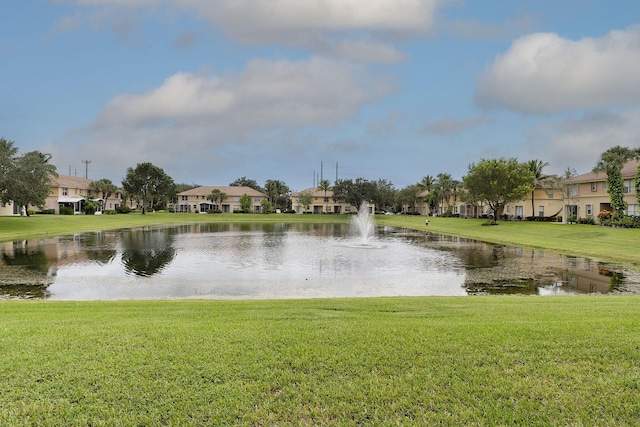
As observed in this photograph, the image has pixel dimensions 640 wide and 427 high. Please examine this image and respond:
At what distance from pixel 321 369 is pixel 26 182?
4823cm

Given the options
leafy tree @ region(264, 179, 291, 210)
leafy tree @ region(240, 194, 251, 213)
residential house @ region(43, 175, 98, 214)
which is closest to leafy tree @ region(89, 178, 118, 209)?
residential house @ region(43, 175, 98, 214)

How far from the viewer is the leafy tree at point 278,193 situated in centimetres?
11819

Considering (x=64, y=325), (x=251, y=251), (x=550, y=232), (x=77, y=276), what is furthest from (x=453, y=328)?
(x=550, y=232)

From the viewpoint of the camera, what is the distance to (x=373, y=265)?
20500 millimetres

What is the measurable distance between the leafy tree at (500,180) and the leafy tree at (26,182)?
5062 cm

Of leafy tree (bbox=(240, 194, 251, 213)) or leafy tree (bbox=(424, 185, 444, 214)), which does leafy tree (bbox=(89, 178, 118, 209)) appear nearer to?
leafy tree (bbox=(240, 194, 251, 213))

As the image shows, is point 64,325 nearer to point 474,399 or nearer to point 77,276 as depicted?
point 474,399

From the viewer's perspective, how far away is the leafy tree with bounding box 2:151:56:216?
42.3 m

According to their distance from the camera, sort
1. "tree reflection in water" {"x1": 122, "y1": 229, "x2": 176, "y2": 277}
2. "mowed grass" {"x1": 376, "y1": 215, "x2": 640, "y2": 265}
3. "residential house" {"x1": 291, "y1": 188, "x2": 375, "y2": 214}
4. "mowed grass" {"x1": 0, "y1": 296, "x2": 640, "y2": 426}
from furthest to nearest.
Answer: "residential house" {"x1": 291, "y1": 188, "x2": 375, "y2": 214}, "mowed grass" {"x1": 376, "y1": 215, "x2": 640, "y2": 265}, "tree reflection in water" {"x1": 122, "y1": 229, "x2": 176, "y2": 277}, "mowed grass" {"x1": 0, "y1": 296, "x2": 640, "y2": 426}

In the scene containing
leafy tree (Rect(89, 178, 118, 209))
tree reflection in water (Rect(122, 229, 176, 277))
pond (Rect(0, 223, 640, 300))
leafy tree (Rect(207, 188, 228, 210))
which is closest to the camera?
pond (Rect(0, 223, 640, 300))

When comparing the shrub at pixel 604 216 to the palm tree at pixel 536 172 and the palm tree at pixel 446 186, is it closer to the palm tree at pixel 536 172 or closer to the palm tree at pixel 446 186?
the palm tree at pixel 536 172

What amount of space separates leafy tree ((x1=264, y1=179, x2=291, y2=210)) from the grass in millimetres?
108684

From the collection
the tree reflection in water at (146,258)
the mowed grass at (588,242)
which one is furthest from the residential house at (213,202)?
the tree reflection in water at (146,258)

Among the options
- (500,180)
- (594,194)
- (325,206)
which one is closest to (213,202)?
(325,206)
